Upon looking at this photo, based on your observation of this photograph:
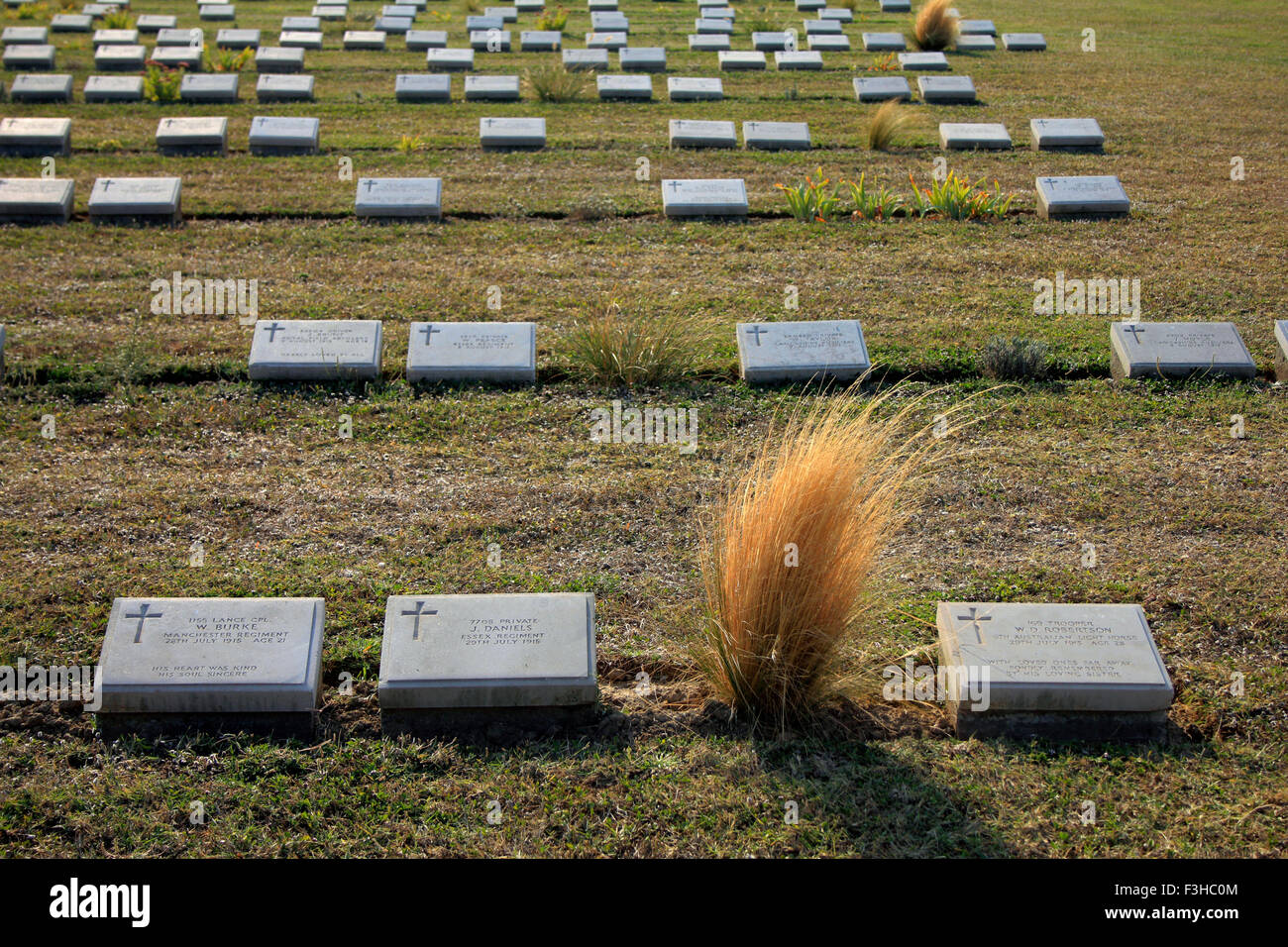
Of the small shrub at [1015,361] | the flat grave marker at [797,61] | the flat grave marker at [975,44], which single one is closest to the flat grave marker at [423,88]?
the flat grave marker at [797,61]

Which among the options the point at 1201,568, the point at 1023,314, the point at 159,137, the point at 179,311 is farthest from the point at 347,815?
the point at 159,137

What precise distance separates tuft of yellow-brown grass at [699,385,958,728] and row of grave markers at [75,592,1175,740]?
488 mm

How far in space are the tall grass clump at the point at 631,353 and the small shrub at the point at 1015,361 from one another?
1.85 meters

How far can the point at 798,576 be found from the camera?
378 cm

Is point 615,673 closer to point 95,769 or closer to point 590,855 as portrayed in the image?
point 590,855

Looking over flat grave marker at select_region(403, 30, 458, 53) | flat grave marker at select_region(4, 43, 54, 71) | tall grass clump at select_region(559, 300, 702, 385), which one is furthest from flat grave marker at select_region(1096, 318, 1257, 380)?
flat grave marker at select_region(4, 43, 54, 71)

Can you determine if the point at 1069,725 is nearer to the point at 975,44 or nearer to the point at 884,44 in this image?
the point at 884,44

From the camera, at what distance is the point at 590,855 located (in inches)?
137

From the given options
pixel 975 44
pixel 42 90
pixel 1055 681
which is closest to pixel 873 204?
pixel 1055 681

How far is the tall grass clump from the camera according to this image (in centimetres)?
663

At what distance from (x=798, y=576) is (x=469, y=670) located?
4.12 feet

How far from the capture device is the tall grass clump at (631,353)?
663 centimetres

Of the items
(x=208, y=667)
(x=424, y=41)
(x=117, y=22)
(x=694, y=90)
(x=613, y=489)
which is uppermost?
(x=117, y=22)

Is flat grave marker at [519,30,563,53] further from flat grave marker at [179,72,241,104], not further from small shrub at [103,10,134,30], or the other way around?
small shrub at [103,10,134,30]
